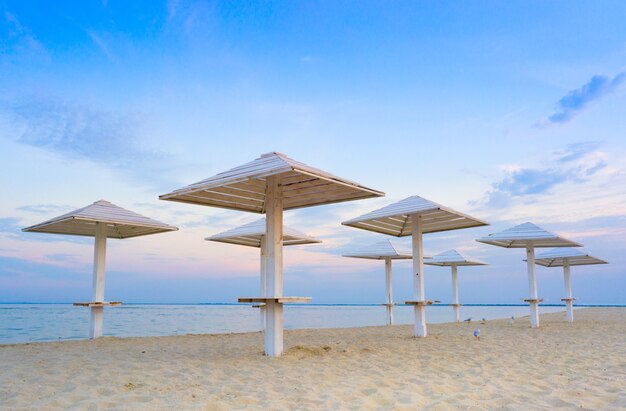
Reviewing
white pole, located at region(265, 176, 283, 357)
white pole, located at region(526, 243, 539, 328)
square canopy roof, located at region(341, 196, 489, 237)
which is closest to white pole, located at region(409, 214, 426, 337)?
square canopy roof, located at region(341, 196, 489, 237)

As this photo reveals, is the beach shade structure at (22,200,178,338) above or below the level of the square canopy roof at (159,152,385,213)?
below

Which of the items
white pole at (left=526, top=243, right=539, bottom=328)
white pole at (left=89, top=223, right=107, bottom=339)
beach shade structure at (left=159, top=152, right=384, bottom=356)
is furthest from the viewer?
white pole at (left=526, top=243, right=539, bottom=328)

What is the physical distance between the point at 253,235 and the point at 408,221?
3.87 metres

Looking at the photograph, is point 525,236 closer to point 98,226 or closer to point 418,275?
point 418,275

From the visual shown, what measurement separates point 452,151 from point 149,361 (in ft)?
29.6

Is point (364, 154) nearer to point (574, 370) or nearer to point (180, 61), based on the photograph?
point (180, 61)

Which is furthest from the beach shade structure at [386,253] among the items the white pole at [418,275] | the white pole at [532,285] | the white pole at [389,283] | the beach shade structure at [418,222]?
the white pole at [418,275]

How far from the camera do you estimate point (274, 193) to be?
6016 mm

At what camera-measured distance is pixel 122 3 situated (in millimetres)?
8789

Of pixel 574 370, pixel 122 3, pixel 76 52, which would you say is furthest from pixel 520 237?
pixel 76 52

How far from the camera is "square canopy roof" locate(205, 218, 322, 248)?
10390mm

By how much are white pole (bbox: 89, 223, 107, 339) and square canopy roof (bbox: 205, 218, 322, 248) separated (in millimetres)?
2684

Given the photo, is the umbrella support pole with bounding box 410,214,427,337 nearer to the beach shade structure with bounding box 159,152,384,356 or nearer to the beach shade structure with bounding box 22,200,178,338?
the beach shade structure with bounding box 159,152,384,356

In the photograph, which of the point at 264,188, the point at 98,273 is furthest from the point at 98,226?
the point at 264,188
